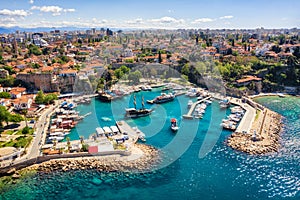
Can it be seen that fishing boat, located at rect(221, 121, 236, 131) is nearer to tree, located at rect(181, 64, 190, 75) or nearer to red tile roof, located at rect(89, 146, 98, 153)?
red tile roof, located at rect(89, 146, 98, 153)

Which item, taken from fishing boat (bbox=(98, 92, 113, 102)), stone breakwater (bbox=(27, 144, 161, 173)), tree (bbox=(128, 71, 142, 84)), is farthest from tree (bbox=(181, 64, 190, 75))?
stone breakwater (bbox=(27, 144, 161, 173))

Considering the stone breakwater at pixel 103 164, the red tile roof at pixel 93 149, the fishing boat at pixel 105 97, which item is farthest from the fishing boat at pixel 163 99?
the red tile roof at pixel 93 149

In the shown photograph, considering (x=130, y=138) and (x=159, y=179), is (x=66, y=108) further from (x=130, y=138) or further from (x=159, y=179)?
(x=159, y=179)

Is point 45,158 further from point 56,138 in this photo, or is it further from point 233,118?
point 233,118

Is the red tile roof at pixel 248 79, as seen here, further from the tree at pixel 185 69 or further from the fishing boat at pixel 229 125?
the fishing boat at pixel 229 125

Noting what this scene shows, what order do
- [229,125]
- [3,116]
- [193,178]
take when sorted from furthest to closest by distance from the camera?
[229,125], [3,116], [193,178]

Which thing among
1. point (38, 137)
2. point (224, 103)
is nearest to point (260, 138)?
point (224, 103)
